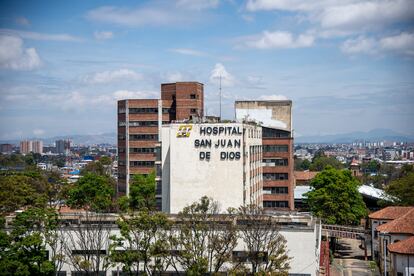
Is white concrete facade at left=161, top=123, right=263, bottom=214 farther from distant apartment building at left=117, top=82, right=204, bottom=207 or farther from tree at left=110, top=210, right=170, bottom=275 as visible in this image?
distant apartment building at left=117, top=82, right=204, bottom=207

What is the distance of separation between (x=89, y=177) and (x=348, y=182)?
1657 inches

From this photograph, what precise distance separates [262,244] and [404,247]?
52.3 feet

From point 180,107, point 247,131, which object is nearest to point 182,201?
point 247,131

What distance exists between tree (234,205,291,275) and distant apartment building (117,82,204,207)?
55956 mm

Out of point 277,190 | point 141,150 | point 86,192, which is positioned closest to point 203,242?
point 277,190

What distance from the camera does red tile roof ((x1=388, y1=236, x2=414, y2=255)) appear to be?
50250mm

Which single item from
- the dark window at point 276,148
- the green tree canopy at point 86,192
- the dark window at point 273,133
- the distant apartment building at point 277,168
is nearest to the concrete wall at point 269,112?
the dark window at point 273,133

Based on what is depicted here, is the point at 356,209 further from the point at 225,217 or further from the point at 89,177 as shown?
the point at 89,177

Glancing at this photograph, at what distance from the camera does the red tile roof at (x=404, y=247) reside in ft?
165

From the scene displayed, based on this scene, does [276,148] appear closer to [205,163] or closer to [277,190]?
[277,190]

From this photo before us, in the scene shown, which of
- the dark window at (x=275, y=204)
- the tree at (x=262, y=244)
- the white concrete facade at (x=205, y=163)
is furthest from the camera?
the dark window at (x=275, y=204)

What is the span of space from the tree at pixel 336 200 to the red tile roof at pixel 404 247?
68.8ft

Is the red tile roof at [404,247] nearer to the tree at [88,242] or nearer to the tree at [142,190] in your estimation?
the tree at [88,242]

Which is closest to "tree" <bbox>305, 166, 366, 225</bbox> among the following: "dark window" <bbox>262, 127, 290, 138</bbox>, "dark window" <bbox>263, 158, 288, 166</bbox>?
"dark window" <bbox>263, 158, 288, 166</bbox>
